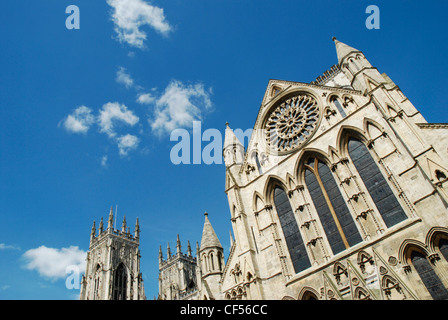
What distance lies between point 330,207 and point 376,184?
225cm

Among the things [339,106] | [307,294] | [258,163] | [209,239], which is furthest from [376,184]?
[209,239]

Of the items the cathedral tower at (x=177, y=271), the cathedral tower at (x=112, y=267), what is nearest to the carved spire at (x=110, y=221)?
the cathedral tower at (x=112, y=267)

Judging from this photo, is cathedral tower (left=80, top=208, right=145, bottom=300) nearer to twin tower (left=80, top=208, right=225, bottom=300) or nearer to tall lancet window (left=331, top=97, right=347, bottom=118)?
twin tower (left=80, top=208, right=225, bottom=300)

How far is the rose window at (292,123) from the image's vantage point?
1692 centimetres

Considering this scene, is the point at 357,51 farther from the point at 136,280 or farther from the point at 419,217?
the point at 136,280

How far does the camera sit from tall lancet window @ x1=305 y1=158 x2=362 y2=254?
43.4 feet

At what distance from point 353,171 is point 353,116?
274 cm

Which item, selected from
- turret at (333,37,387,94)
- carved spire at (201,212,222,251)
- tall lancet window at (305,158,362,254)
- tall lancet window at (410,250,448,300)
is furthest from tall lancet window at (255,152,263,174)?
tall lancet window at (410,250,448,300)

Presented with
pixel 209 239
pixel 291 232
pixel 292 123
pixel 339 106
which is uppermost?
pixel 292 123

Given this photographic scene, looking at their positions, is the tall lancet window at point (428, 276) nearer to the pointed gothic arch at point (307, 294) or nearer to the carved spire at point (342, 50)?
the pointed gothic arch at point (307, 294)

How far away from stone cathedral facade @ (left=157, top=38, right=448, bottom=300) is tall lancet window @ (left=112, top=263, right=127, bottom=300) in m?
47.7

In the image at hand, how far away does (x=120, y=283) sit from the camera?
60.5 meters

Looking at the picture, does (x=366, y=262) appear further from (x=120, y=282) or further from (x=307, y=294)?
(x=120, y=282)
